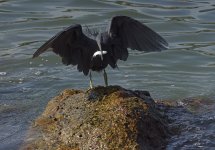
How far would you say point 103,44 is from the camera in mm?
5238

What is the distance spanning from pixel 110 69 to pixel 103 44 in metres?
3.04

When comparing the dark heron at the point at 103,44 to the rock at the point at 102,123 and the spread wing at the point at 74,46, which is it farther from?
Answer: the rock at the point at 102,123

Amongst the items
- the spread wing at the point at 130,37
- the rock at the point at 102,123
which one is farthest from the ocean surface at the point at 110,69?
the spread wing at the point at 130,37

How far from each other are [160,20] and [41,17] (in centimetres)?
222

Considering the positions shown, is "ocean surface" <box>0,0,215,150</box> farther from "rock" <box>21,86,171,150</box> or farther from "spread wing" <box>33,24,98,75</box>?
"spread wing" <box>33,24,98,75</box>

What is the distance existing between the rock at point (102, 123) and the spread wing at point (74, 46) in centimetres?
41

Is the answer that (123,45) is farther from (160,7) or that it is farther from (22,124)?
(160,7)

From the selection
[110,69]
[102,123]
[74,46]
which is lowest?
[110,69]

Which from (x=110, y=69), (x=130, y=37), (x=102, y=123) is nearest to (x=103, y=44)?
(x=130, y=37)

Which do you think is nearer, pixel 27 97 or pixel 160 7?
pixel 27 97

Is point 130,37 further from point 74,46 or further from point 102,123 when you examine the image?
point 102,123

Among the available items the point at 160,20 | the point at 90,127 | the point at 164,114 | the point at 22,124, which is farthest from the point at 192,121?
the point at 160,20

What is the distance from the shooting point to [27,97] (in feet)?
23.0

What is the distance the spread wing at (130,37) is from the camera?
538 centimetres
